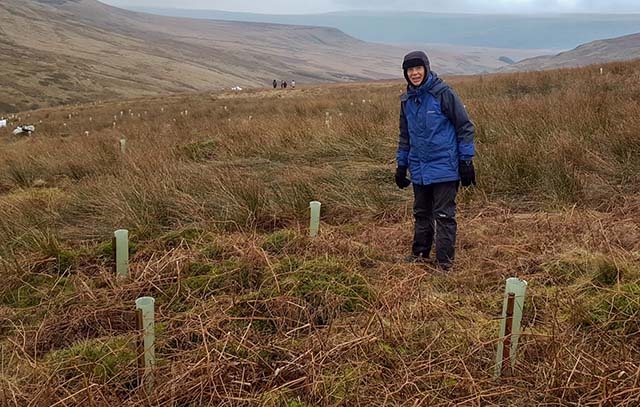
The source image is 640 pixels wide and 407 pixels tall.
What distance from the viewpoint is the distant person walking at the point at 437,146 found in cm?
370

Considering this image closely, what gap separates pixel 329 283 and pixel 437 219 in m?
1.17

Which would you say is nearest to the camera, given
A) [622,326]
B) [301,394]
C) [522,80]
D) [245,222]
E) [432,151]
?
[301,394]

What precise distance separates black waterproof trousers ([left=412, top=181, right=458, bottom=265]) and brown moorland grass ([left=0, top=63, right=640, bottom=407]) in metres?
0.18

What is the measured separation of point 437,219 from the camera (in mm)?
3797

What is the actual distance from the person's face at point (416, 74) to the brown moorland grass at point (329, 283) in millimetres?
1241

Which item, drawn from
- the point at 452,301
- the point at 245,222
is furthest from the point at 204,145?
the point at 452,301

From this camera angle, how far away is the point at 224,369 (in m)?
2.27

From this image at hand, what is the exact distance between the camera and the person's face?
368 centimetres

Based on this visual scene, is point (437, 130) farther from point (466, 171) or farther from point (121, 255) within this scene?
point (121, 255)

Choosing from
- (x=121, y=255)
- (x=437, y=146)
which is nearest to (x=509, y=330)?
(x=437, y=146)

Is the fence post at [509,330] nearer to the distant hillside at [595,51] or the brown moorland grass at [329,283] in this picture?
the brown moorland grass at [329,283]

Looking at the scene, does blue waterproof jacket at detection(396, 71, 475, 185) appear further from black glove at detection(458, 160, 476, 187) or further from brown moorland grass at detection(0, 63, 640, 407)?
brown moorland grass at detection(0, 63, 640, 407)

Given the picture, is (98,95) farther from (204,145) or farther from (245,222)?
(245,222)

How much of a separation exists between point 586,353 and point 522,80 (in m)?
12.7
